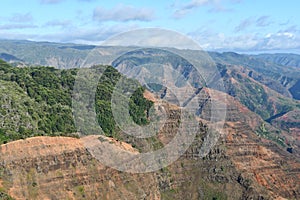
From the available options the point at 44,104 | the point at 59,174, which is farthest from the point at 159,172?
the point at 44,104

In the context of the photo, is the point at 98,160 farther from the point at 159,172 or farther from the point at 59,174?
the point at 159,172

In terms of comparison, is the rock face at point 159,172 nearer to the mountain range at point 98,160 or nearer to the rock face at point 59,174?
the rock face at point 59,174

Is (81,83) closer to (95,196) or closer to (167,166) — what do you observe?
(167,166)

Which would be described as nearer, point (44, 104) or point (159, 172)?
point (159, 172)

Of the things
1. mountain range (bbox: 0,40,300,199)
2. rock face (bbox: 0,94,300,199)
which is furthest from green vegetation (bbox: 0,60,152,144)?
rock face (bbox: 0,94,300,199)

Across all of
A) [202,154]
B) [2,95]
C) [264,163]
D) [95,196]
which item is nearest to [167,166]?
[202,154]

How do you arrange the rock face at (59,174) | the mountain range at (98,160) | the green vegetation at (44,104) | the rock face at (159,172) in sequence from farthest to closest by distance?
the green vegetation at (44,104) < the mountain range at (98,160) < the rock face at (159,172) < the rock face at (59,174)

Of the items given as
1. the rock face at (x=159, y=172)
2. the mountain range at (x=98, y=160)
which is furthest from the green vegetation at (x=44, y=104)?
the rock face at (x=159, y=172)

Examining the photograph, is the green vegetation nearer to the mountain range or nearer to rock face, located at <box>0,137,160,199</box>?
the mountain range
